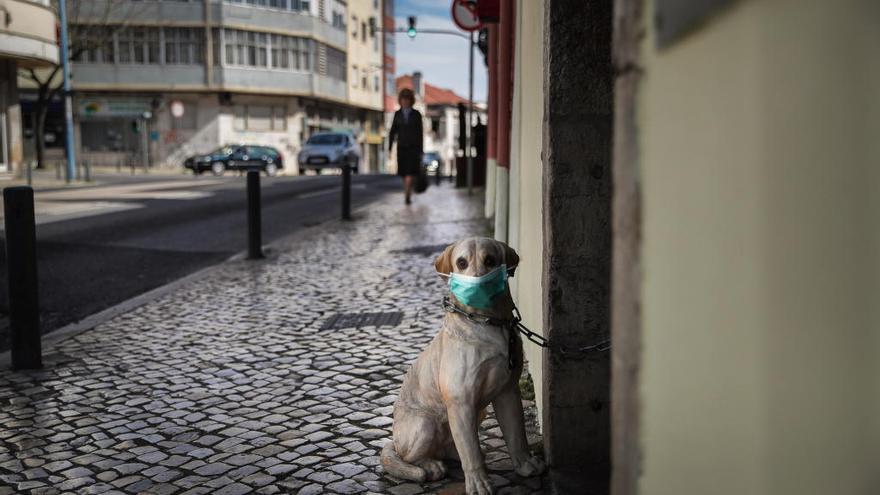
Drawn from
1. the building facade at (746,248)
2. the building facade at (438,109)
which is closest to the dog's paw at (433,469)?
the building facade at (746,248)

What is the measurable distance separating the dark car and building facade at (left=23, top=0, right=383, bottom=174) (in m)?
7.38

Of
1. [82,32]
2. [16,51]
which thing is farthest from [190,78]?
[16,51]

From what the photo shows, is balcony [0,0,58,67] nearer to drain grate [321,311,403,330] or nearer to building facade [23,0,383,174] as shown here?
building facade [23,0,383,174]

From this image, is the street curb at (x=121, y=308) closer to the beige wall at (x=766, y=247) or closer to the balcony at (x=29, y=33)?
the beige wall at (x=766, y=247)

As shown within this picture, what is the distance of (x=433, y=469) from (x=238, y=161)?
39.8 metres

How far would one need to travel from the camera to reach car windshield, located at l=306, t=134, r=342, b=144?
39066 mm

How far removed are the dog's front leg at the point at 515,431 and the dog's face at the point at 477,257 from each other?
461 millimetres

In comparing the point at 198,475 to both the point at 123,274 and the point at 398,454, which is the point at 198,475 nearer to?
the point at 398,454

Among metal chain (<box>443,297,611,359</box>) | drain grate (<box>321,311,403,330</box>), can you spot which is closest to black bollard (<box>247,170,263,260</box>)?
drain grate (<box>321,311,403,330</box>)

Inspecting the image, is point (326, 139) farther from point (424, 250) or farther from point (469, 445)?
point (469, 445)

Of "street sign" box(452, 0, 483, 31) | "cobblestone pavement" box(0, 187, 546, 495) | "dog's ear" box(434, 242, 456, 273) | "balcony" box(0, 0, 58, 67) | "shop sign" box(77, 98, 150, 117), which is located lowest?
"cobblestone pavement" box(0, 187, 546, 495)

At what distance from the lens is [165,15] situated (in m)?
48.8

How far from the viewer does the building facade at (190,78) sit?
48.8 m

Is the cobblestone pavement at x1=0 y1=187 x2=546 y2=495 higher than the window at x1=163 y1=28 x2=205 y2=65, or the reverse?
the window at x1=163 y1=28 x2=205 y2=65
